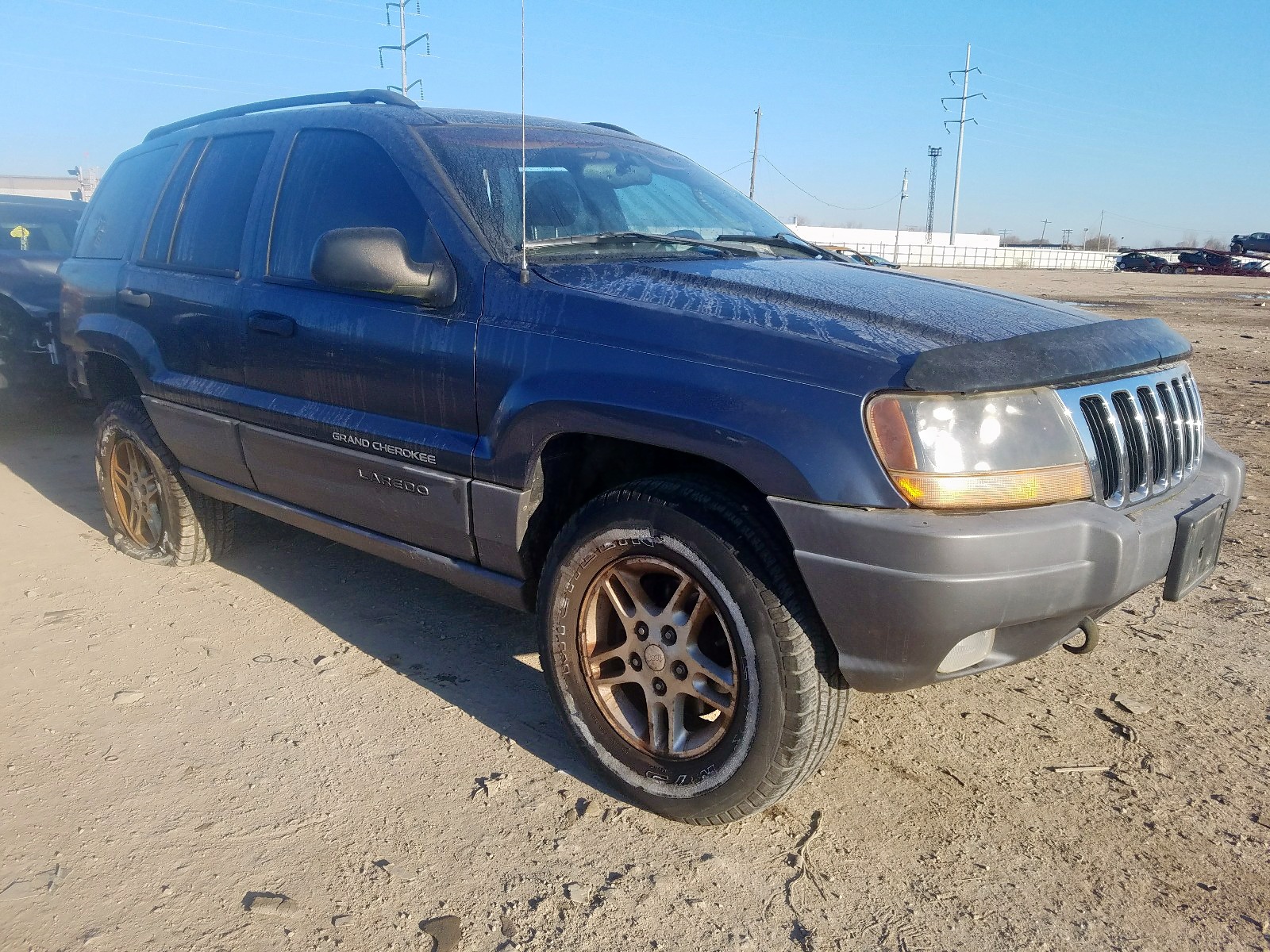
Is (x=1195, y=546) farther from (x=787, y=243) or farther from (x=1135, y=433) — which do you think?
(x=787, y=243)

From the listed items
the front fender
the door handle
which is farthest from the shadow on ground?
the door handle

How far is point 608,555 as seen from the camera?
254 cm

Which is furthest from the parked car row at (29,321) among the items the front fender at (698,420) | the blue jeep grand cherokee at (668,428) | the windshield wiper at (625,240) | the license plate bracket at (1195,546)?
the license plate bracket at (1195,546)

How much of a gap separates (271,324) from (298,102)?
1062mm

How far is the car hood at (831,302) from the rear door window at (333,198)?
2.06 ft

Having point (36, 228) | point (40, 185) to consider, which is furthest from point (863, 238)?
point (36, 228)

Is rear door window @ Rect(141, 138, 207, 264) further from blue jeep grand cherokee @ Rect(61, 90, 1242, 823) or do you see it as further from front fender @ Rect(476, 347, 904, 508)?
front fender @ Rect(476, 347, 904, 508)

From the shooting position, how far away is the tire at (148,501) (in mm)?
4383

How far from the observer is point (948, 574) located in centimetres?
202

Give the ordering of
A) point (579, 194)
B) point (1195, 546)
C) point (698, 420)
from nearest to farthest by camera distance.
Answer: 1. point (698, 420)
2. point (1195, 546)
3. point (579, 194)

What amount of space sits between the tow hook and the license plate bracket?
20cm

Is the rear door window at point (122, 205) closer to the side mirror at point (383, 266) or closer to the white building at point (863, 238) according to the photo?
the side mirror at point (383, 266)

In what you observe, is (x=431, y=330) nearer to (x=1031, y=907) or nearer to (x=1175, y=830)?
(x=1031, y=907)

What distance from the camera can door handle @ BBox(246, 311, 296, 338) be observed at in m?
3.36
